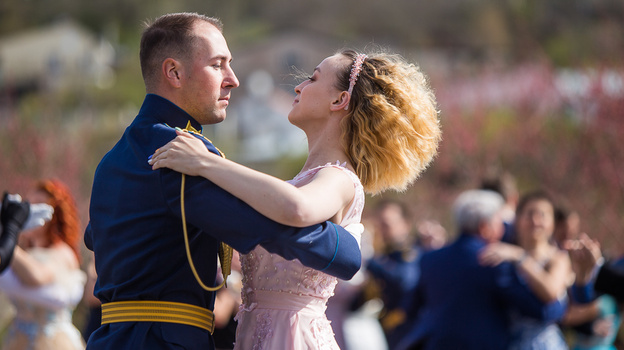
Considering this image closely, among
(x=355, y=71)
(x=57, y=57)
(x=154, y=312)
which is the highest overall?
(x=355, y=71)

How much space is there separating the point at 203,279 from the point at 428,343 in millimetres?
3490

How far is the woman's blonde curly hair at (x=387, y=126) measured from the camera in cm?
330

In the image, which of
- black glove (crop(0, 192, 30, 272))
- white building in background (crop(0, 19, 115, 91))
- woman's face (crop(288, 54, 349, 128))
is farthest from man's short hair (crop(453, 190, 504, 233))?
white building in background (crop(0, 19, 115, 91))

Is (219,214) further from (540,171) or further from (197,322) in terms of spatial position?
(540,171)

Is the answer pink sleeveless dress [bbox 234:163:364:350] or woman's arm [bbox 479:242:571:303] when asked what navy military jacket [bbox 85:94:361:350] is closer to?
pink sleeveless dress [bbox 234:163:364:350]

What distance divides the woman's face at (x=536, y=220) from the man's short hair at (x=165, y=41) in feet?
11.5

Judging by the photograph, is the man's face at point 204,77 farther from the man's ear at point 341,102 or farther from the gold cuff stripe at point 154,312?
the gold cuff stripe at point 154,312

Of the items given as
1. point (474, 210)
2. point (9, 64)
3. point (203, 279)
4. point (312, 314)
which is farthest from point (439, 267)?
point (9, 64)

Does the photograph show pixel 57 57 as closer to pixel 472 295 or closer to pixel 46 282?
pixel 46 282

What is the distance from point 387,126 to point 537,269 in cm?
287

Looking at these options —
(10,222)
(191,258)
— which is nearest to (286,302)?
(191,258)

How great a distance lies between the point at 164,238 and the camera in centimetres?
290

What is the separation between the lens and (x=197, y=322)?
296cm

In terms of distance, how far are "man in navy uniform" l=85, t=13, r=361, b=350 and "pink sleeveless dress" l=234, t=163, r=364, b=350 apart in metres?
0.21
